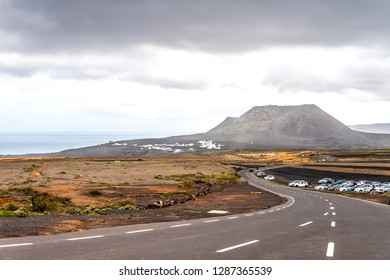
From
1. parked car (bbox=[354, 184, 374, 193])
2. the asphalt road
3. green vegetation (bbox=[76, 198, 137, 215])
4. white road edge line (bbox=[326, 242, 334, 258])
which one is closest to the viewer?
the asphalt road

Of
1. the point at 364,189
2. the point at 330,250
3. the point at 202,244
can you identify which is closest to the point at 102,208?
the point at 202,244

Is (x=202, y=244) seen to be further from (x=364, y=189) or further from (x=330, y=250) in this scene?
(x=364, y=189)

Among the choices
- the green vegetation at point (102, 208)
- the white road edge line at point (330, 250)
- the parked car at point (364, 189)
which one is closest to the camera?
the white road edge line at point (330, 250)

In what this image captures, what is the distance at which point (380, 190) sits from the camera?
205ft

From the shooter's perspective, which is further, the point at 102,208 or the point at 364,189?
the point at 364,189

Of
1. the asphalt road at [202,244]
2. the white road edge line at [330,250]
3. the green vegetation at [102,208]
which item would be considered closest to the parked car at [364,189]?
the green vegetation at [102,208]

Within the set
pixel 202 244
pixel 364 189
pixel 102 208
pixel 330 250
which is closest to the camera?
pixel 330 250

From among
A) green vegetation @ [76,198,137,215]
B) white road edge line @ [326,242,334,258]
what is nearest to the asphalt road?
white road edge line @ [326,242,334,258]

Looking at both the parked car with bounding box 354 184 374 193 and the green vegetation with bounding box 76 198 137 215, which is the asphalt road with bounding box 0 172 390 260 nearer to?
the green vegetation with bounding box 76 198 137 215

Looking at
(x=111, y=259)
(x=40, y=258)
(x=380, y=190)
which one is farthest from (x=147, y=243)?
(x=380, y=190)

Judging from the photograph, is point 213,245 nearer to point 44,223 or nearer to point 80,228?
point 80,228

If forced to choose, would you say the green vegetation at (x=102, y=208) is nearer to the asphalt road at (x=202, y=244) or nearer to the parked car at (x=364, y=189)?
the asphalt road at (x=202, y=244)
